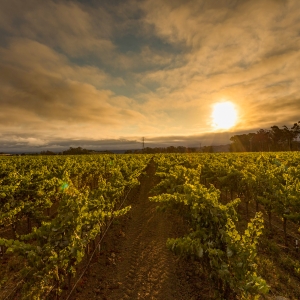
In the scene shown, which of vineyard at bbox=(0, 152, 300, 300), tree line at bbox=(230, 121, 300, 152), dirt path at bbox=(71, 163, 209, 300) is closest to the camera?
vineyard at bbox=(0, 152, 300, 300)

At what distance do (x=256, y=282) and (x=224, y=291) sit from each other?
4.31 ft

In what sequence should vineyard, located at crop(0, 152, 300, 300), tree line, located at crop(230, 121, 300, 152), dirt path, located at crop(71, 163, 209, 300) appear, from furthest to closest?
tree line, located at crop(230, 121, 300, 152), dirt path, located at crop(71, 163, 209, 300), vineyard, located at crop(0, 152, 300, 300)

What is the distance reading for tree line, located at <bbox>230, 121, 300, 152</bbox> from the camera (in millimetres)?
109062

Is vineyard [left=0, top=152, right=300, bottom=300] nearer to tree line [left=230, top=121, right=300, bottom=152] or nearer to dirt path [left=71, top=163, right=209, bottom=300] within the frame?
dirt path [left=71, top=163, right=209, bottom=300]

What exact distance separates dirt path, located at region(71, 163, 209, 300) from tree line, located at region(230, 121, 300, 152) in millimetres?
110802

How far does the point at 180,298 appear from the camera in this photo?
7.50 meters

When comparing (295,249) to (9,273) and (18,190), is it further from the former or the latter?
(18,190)

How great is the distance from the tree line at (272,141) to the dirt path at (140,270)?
110802 mm

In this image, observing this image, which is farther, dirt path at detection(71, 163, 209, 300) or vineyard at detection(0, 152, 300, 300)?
dirt path at detection(71, 163, 209, 300)

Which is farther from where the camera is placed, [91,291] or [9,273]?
[9,273]

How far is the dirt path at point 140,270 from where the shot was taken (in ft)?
25.6

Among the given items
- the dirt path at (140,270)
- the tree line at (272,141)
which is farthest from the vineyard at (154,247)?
the tree line at (272,141)

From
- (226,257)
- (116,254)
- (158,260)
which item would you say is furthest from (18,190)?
(226,257)

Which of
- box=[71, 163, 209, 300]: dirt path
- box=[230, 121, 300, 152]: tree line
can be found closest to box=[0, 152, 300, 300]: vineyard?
box=[71, 163, 209, 300]: dirt path
